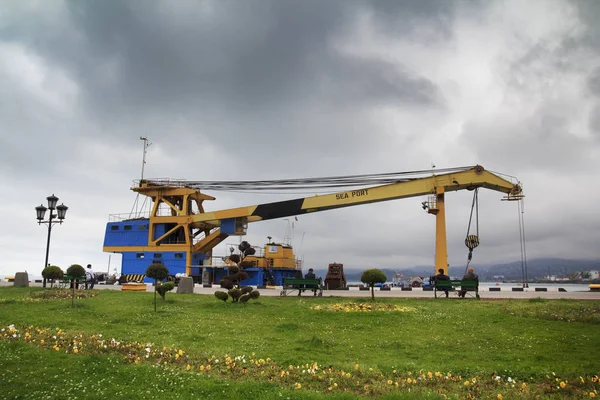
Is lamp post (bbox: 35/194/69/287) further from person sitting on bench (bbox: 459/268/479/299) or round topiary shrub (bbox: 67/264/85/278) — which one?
person sitting on bench (bbox: 459/268/479/299)

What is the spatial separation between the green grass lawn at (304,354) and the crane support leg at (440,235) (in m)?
14.6

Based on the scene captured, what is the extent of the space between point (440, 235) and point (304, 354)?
2328cm

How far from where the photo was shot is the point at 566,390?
7.37 metres

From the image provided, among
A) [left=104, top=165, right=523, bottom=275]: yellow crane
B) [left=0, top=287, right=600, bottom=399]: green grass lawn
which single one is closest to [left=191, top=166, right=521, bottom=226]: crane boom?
[left=104, top=165, right=523, bottom=275]: yellow crane

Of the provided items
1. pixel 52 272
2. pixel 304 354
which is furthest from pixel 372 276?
pixel 52 272

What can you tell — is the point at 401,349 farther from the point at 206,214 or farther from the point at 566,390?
the point at 206,214

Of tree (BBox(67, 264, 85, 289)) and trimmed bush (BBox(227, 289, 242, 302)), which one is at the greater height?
tree (BBox(67, 264, 85, 289))

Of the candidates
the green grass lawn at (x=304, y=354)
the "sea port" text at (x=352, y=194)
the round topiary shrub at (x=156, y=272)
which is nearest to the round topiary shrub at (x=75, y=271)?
the round topiary shrub at (x=156, y=272)

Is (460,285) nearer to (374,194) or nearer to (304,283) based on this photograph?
(304,283)

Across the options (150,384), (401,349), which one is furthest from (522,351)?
(150,384)

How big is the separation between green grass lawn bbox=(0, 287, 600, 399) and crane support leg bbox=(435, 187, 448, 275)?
14.6 meters

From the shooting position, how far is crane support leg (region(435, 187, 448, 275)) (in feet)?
101

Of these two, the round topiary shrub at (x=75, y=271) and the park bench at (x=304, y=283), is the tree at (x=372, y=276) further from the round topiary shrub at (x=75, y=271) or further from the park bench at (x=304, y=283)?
the round topiary shrub at (x=75, y=271)

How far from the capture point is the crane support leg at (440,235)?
3066 cm
